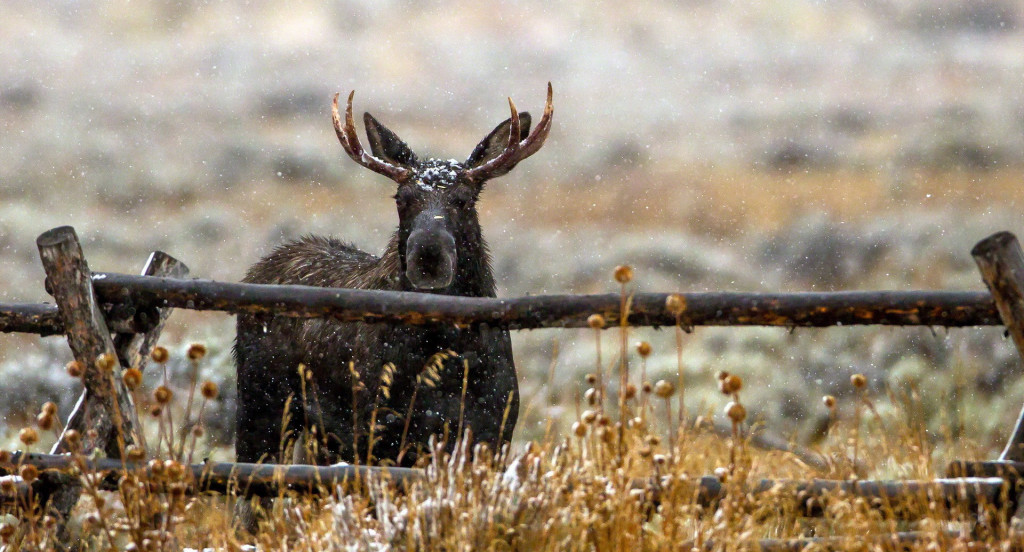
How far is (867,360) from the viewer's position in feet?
39.0

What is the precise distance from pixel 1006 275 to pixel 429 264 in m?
2.41

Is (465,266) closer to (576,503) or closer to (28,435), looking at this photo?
(576,503)

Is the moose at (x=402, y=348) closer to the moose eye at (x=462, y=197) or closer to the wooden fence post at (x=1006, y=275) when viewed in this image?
the moose eye at (x=462, y=197)

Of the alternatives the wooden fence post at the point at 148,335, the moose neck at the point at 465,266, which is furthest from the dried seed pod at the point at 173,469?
the moose neck at the point at 465,266

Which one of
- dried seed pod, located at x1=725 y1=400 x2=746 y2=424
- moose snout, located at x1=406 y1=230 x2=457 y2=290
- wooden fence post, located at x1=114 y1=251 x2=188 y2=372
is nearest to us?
dried seed pod, located at x1=725 y1=400 x2=746 y2=424

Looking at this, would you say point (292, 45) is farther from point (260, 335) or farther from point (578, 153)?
point (260, 335)

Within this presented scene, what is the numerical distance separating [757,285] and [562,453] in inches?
507

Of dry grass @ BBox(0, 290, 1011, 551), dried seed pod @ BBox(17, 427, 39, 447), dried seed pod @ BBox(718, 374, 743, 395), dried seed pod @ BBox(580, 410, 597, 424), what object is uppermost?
dried seed pod @ BBox(718, 374, 743, 395)

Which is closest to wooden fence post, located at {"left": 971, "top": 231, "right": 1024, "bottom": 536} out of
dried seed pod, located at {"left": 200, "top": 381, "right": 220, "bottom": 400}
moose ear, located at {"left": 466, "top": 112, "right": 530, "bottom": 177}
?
dried seed pod, located at {"left": 200, "top": 381, "right": 220, "bottom": 400}

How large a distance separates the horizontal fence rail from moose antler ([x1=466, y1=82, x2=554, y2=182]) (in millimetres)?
1612

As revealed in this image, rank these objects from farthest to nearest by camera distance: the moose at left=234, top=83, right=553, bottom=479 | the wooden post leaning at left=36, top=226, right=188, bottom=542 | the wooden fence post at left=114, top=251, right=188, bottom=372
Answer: the moose at left=234, top=83, right=553, bottom=479
the wooden fence post at left=114, top=251, right=188, bottom=372
the wooden post leaning at left=36, top=226, right=188, bottom=542

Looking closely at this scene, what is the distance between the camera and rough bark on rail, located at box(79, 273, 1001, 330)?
344cm

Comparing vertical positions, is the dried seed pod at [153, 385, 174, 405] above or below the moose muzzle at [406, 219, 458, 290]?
below

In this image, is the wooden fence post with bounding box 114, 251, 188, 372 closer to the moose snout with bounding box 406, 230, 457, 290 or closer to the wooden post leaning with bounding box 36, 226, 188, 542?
the wooden post leaning with bounding box 36, 226, 188, 542
